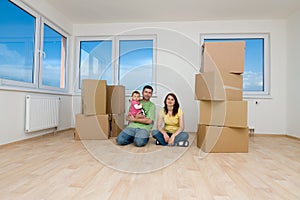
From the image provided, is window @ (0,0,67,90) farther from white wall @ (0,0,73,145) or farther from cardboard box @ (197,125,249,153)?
cardboard box @ (197,125,249,153)

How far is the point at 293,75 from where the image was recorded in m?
3.31

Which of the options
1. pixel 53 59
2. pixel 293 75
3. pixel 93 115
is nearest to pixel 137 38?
pixel 53 59

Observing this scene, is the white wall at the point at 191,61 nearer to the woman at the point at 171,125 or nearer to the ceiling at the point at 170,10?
the ceiling at the point at 170,10

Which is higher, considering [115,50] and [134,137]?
[115,50]

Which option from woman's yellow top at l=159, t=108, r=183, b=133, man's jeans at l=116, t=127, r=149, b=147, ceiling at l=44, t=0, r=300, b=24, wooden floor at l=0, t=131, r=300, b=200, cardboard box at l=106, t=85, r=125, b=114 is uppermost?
ceiling at l=44, t=0, r=300, b=24

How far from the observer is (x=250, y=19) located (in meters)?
3.56

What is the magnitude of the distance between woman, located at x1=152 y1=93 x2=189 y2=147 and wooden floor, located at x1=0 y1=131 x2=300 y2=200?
28cm

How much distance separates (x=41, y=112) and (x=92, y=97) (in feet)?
2.21

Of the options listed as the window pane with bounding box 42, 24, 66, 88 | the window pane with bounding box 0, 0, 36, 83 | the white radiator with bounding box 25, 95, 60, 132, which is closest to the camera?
the window pane with bounding box 0, 0, 36, 83

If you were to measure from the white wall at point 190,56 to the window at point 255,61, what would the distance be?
8 centimetres

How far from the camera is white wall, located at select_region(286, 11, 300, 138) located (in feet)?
10.5

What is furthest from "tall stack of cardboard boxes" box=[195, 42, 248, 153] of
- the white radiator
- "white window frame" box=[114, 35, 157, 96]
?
the white radiator

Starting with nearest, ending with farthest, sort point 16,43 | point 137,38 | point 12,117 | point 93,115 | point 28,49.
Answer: point 12,117 < point 16,43 < point 28,49 < point 93,115 < point 137,38

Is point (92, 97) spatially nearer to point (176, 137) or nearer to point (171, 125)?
Answer: point (171, 125)
